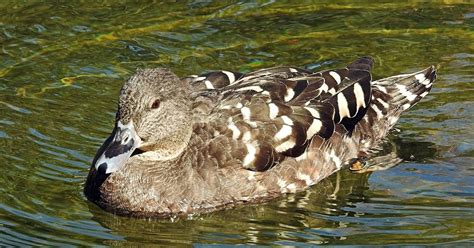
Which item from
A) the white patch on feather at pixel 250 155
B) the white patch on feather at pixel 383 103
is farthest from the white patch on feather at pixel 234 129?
the white patch on feather at pixel 383 103

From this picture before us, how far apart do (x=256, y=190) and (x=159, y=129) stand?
1089 mm

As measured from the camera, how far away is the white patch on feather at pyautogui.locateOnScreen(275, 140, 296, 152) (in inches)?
457

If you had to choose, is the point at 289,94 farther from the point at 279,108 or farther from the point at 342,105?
the point at 342,105

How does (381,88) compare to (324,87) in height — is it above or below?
below

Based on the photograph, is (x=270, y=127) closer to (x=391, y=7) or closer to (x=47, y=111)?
(x=47, y=111)

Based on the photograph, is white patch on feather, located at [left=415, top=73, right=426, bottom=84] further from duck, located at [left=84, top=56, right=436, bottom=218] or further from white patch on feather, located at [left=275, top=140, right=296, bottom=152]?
white patch on feather, located at [left=275, top=140, right=296, bottom=152]

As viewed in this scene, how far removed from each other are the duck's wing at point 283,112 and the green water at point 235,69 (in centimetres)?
50

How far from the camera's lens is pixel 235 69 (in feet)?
46.9

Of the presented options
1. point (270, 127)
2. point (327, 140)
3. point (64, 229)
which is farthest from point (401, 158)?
point (64, 229)

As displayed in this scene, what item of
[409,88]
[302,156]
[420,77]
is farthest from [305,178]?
[420,77]

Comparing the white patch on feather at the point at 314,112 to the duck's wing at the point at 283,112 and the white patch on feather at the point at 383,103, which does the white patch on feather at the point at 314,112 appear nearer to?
the duck's wing at the point at 283,112

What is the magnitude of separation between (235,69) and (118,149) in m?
3.74

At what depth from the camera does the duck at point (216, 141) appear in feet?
36.4

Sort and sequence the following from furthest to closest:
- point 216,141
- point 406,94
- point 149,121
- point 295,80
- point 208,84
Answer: point 406,94 → point 208,84 → point 295,80 → point 216,141 → point 149,121
